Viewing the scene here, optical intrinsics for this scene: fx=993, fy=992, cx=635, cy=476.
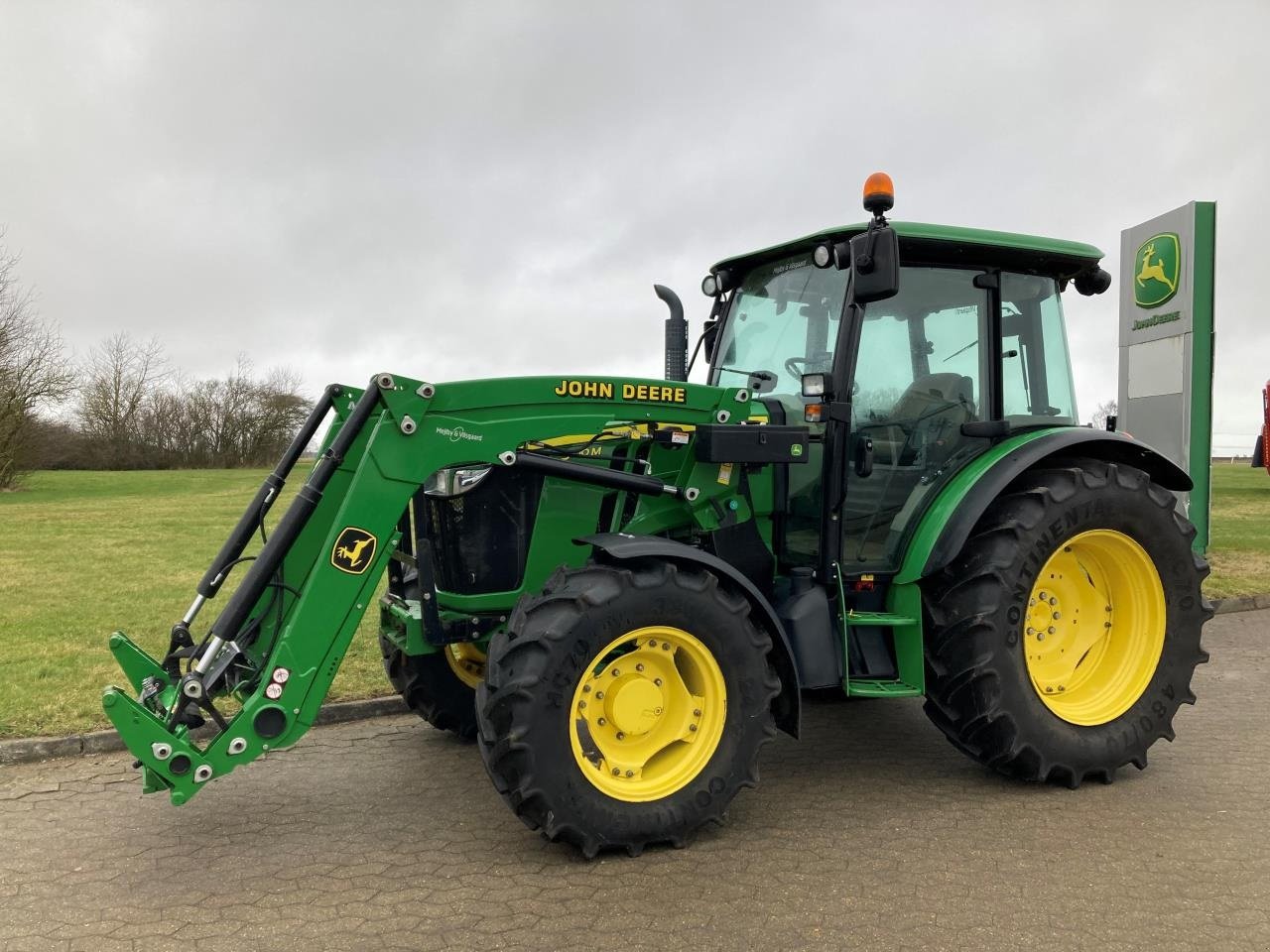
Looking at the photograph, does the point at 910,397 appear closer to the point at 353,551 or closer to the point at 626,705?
the point at 626,705

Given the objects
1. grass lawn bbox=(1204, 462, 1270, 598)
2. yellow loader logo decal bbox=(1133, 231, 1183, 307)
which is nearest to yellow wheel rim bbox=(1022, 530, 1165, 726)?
grass lawn bbox=(1204, 462, 1270, 598)

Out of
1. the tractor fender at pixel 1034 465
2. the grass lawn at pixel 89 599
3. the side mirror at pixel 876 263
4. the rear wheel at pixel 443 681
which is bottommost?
the grass lawn at pixel 89 599

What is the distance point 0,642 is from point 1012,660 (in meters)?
7.15

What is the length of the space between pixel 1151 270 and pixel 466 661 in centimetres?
939

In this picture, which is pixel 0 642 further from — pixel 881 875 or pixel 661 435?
pixel 881 875

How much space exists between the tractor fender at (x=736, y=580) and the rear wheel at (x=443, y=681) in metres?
1.34

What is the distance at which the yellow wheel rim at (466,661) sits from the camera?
16.9ft

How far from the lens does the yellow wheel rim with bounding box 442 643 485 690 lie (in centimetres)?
514

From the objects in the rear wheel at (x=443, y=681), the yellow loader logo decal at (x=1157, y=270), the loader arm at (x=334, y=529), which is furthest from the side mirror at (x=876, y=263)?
the yellow loader logo decal at (x=1157, y=270)

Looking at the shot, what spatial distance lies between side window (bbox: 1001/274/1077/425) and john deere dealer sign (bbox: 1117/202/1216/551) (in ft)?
17.6

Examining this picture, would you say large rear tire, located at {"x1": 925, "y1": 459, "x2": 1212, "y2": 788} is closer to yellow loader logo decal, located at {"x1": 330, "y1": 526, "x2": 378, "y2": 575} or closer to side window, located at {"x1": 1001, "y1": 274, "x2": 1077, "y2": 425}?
side window, located at {"x1": 1001, "y1": 274, "x2": 1077, "y2": 425}

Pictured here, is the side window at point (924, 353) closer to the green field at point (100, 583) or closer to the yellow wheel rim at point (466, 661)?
the yellow wheel rim at point (466, 661)

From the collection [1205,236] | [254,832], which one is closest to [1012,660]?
[254,832]

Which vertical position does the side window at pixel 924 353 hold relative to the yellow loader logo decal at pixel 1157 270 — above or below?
below
